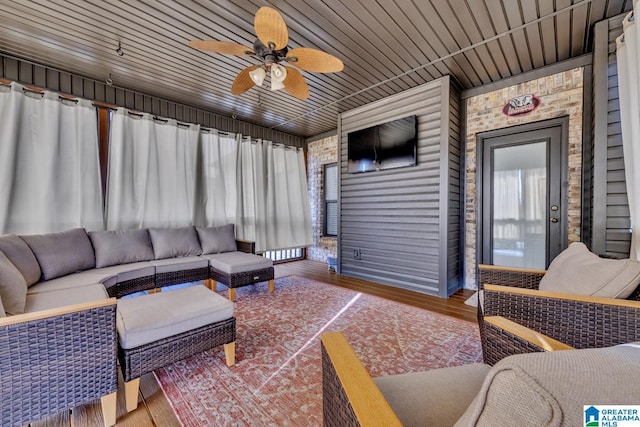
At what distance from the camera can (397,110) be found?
3.89m

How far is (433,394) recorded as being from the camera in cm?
89

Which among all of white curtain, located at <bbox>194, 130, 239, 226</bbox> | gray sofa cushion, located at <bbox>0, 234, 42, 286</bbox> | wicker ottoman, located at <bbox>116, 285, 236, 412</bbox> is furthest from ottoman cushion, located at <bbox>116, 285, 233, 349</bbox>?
white curtain, located at <bbox>194, 130, 239, 226</bbox>

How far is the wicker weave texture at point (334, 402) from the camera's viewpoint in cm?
70

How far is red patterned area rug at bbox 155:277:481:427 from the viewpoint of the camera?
149cm

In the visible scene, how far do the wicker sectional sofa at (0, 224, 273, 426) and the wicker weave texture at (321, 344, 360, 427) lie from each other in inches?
48.8

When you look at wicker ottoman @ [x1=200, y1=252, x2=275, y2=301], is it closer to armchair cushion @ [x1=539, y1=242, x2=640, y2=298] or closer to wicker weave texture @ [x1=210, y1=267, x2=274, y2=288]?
wicker weave texture @ [x1=210, y1=267, x2=274, y2=288]

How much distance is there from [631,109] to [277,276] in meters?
4.35

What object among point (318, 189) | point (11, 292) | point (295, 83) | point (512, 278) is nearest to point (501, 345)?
point (512, 278)

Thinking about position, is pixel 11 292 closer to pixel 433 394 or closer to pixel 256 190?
pixel 433 394

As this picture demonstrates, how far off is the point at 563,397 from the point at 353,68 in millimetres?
3468

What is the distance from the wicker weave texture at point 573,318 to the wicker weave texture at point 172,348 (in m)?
1.75

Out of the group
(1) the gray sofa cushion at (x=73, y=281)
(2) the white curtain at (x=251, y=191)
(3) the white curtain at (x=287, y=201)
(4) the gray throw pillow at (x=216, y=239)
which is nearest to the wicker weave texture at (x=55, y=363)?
(1) the gray sofa cushion at (x=73, y=281)

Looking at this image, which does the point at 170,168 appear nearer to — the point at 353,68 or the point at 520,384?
the point at 353,68

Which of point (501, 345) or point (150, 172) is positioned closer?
point (501, 345)
